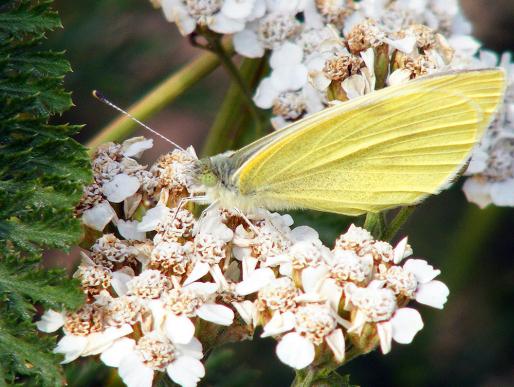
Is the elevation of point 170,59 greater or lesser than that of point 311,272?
lesser

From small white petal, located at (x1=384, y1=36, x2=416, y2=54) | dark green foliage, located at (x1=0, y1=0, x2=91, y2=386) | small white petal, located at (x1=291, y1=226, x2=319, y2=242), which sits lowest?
small white petal, located at (x1=291, y1=226, x2=319, y2=242)

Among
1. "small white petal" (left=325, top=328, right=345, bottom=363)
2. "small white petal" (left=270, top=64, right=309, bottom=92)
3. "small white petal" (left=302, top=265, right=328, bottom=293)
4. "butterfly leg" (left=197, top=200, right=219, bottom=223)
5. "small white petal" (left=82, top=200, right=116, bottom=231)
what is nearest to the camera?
"small white petal" (left=325, top=328, right=345, bottom=363)

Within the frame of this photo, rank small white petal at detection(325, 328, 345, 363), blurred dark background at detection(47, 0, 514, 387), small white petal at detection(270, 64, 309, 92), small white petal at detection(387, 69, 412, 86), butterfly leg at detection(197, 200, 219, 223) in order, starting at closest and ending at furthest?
1. small white petal at detection(325, 328, 345, 363)
2. butterfly leg at detection(197, 200, 219, 223)
3. small white petal at detection(387, 69, 412, 86)
4. small white petal at detection(270, 64, 309, 92)
5. blurred dark background at detection(47, 0, 514, 387)

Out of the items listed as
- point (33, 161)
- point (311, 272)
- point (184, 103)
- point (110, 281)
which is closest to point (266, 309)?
point (311, 272)

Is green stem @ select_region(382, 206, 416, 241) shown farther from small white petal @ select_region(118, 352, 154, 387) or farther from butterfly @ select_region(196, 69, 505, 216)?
small white petal @ select_region(118, 352, 154, 387)

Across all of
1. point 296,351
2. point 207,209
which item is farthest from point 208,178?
A: point 296,351

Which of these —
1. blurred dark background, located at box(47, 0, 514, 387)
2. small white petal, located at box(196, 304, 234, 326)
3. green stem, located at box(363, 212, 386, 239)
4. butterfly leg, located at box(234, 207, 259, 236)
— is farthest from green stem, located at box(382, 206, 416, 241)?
blurred dark background, located at box(47, 0, 514, 387)

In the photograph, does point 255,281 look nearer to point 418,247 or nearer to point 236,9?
point 236,9

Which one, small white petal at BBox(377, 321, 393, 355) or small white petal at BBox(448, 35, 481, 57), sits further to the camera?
small white petal at BBox(448, 35, 481, 57)

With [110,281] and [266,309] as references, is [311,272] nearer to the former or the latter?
[266,309]
